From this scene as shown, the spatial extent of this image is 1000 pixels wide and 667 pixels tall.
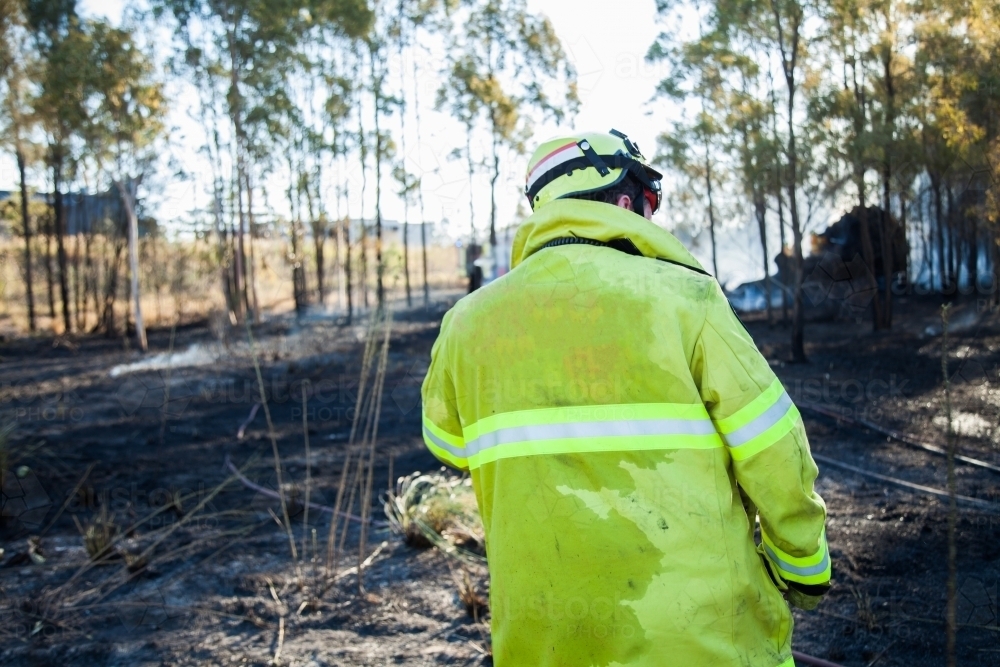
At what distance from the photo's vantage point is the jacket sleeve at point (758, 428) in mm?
1532

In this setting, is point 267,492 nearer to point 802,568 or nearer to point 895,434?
point 895,434

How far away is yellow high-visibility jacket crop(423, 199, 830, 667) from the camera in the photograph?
1.54 m

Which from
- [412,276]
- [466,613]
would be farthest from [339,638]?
[412,276]

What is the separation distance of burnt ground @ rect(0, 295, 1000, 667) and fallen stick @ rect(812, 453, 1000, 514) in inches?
3.5

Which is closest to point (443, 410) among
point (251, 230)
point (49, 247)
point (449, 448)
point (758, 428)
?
point (449, 448)

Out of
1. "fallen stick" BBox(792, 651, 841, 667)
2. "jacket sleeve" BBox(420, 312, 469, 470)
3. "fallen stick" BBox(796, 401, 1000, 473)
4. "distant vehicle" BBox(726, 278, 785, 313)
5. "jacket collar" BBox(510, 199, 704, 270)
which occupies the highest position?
"jacket collar" BBox(510, 199, 704, 270)

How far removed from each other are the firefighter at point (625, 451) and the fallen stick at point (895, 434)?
534cm

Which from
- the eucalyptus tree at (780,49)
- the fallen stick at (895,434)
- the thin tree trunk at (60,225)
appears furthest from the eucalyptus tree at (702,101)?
the thin tree trunk at (60,225)

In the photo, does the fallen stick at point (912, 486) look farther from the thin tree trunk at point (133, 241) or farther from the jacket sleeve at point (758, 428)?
the thin tree trunk at point (133, 241)

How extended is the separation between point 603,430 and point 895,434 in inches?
273

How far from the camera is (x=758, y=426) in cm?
153

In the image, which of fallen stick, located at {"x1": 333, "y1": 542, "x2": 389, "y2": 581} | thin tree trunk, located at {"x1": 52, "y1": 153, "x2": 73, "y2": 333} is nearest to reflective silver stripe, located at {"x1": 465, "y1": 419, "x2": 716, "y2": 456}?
fallen stick, located at {"x1": 333, "y1": 542, "x2": 389, "y2": 581}

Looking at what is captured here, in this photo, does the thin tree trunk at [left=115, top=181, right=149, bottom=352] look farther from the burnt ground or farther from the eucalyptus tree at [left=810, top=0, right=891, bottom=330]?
the eucalyptus tree at [left=810, top=0, right=891, bottom=330]

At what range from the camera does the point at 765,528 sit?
5.49ft
